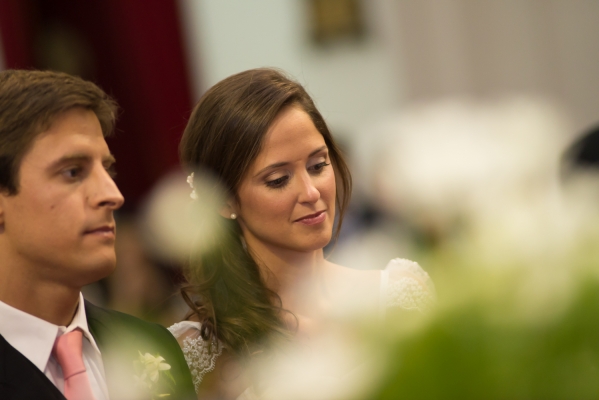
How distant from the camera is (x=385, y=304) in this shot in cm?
216

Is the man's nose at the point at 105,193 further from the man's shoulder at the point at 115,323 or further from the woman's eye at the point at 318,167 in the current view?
the woman's eye at the point at 318,167

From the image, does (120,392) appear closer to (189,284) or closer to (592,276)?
(189,284)

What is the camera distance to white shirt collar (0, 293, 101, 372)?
58.9 inches

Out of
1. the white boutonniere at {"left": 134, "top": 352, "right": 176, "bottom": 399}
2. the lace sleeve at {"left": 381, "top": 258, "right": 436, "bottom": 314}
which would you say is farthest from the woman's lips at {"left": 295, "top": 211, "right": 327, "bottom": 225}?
the white boutonniere at {"left": 134, "top": 352, "right": 176, "bottom": 399}

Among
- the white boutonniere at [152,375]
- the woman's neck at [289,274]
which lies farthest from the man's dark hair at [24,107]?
the woman's neck at [289,274]

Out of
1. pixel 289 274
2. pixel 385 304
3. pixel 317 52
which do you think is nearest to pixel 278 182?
pixel 289 274

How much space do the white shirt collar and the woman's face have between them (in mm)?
687

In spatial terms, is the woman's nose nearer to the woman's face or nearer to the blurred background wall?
the woman's face

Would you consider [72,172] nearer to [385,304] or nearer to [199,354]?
[199,354]

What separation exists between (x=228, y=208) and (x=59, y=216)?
74 centimetres

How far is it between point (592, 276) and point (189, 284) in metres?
1.77

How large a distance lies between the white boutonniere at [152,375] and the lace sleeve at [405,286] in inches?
31.1

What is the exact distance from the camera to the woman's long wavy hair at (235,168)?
2.08 m

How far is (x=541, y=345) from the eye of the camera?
60 centimetres
